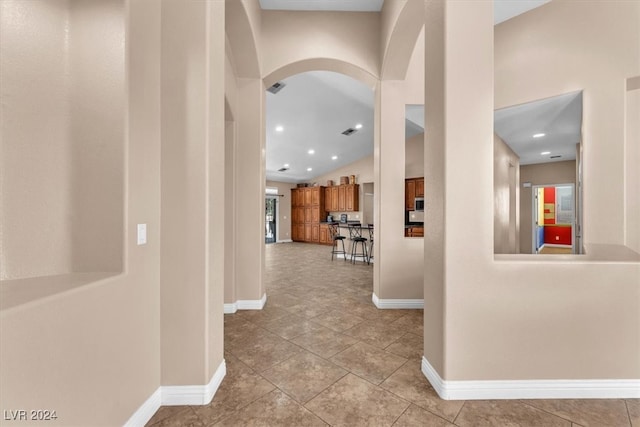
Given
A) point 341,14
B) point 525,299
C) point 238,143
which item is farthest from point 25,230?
point 341,14

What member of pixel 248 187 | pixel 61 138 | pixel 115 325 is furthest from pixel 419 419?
pixel 248 187

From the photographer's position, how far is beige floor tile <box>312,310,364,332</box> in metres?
2.69

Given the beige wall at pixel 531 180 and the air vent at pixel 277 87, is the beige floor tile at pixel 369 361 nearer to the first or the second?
the air vent at pixel 277 87

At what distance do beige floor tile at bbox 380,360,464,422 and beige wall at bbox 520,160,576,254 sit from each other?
7.81m

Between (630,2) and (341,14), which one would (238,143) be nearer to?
(341,14)

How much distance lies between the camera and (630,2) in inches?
107

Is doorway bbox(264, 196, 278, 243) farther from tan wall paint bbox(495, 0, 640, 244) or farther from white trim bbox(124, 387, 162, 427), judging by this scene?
white trim bbox(124, 387, 162, 427)

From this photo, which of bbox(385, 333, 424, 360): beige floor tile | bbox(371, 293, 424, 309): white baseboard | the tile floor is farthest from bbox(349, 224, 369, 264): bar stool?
bbox(385, 333, 424, 360): beige floor tile

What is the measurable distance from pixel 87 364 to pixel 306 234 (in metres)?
10.0

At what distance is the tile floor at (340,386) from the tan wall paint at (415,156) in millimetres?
5446

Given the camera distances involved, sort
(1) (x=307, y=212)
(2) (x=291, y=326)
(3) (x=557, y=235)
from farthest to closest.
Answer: (1) (x=307, y=212) < (3) (x=557, y=235) < (2) (x=291, y=326)

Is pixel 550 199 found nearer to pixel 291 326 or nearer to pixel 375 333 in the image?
pixel 375 333

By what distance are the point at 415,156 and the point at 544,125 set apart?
338 cm

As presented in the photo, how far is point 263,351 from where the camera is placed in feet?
7.16
